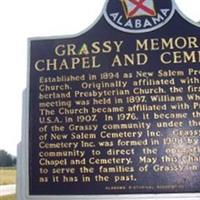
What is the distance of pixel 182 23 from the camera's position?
6371mm

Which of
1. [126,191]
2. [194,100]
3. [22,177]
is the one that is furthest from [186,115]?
[22,177]

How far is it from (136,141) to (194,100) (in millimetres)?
925

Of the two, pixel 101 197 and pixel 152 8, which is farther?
pixel 152 8

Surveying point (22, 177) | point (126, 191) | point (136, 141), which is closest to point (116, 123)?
point (136, 141)

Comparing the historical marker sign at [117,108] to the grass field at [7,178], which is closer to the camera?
the historical marker sign at [117,108]

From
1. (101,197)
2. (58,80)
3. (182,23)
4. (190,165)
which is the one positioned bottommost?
(101,197)

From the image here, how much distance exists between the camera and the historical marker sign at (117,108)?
5938mm

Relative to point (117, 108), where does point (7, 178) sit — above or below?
below

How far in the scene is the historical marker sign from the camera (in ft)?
19.5

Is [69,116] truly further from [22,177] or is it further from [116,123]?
[22,177]

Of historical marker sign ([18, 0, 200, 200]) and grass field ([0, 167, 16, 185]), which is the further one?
grass field ([0, 167, 16, 185])

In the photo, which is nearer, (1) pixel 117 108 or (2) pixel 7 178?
(1) pixel 117 108

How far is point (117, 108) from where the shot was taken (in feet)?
20.2

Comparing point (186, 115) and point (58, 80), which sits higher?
point (58, 80)
